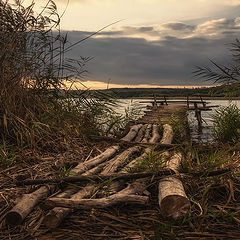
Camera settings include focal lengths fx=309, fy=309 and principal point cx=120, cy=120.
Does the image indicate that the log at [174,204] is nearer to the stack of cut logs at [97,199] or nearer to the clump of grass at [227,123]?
the stack of cut logs at [97,199]

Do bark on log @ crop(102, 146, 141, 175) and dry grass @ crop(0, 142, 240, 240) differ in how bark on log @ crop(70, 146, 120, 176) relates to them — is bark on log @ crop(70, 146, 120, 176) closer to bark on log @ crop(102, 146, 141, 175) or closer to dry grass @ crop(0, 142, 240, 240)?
bark on log @ crop(102, 146, 141, 175)

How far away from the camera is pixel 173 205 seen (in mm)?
2727

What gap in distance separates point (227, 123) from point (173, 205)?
640 centimetres

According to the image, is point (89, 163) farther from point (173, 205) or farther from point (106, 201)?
point (173, 205)

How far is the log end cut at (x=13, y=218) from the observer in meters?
2.79

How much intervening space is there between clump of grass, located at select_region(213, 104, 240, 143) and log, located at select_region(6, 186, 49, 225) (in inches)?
255

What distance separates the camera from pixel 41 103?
5344 millimetres

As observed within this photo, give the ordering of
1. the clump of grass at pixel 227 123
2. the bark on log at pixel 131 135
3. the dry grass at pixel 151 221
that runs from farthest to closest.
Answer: the clump of grass at pixel 227 123, the bark on log at pixel 131 135, the dry grass at pixel 151 221

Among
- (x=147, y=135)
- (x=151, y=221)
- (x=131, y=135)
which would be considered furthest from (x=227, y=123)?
(x=151, y=221)

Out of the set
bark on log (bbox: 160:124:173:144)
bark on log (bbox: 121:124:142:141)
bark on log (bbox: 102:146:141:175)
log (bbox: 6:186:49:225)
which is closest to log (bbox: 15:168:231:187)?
log (bbox: 6:186:49:225)

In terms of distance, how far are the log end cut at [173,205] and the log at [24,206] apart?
1225 mm

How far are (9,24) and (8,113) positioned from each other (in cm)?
155

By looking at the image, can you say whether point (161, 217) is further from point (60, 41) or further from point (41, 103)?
point (60, 41)

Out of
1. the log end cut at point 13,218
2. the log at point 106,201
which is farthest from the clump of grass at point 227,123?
the log end cut at point 13,218
